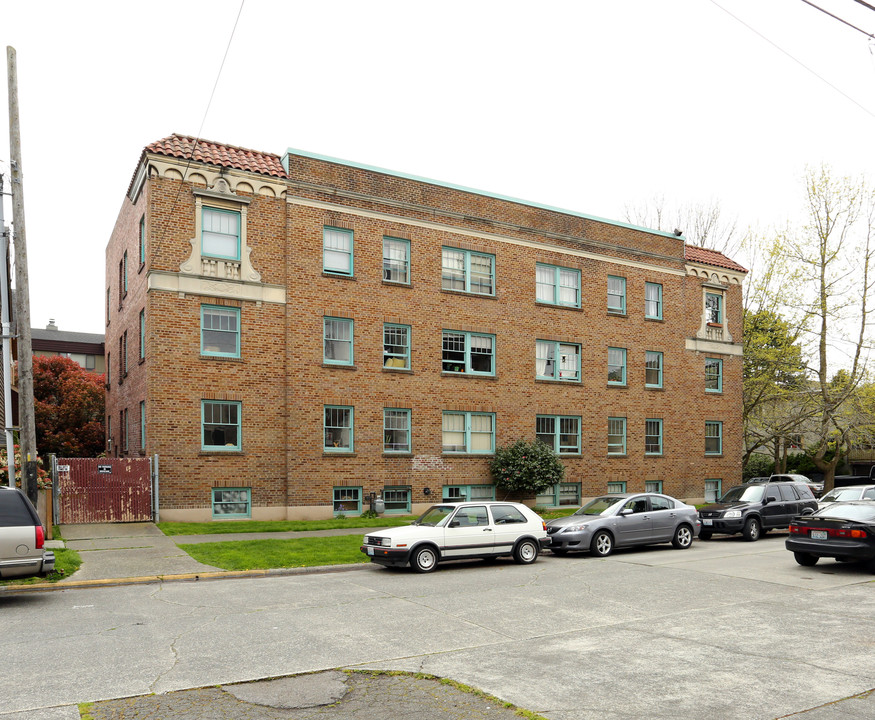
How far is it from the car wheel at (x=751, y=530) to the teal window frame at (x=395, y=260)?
510 inches

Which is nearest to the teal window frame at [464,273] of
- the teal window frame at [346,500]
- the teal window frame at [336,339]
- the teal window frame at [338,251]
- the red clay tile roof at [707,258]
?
the teal window frame at [338,251]

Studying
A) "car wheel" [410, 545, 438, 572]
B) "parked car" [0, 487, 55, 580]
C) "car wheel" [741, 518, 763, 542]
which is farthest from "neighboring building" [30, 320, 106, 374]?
"car wheel" [741, 518, 763, 542]

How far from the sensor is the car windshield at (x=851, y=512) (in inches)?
599

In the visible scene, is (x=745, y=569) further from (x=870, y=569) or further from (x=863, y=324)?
(x=863, y=324)

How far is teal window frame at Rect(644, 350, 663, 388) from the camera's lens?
31875 mm

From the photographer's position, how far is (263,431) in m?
22.9

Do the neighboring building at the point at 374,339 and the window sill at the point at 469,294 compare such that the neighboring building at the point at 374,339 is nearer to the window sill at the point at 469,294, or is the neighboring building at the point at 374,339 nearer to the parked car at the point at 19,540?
the window sill at the point at 469,294

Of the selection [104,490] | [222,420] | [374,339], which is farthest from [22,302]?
[374,339]

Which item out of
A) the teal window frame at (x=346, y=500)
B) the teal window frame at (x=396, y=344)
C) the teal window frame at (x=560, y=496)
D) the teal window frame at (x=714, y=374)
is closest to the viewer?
the teal window frame at (x=346, y=500)

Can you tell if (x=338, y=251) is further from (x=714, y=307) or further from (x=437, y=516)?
(x=714, y=307)

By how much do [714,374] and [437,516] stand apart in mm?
22190

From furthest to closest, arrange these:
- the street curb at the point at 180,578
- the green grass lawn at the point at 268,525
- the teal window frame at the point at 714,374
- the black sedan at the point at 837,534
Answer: the teal window frame at the point at 714,374
the green grass lawn at the point at 268,525
the black sedan at the point at 837,534
the street curb at the point at 180,578

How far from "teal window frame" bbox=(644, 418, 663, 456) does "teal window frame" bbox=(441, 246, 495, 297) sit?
31.1 feet

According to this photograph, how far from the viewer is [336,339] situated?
961 inches
